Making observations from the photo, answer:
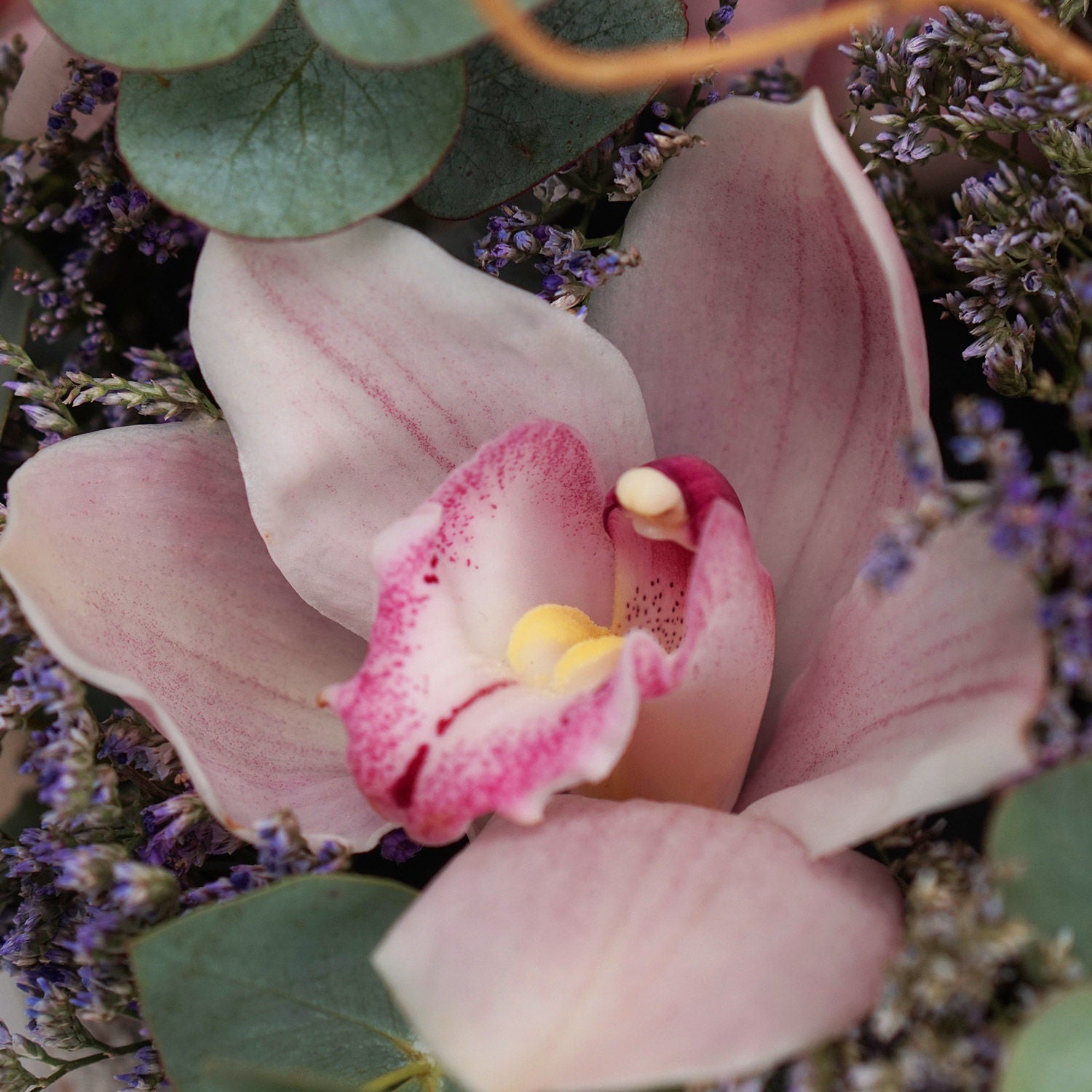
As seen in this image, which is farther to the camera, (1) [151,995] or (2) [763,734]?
(2) [763,734]

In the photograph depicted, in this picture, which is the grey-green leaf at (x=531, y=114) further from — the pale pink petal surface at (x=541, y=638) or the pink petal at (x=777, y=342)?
the pale pink petal surface at (x=541, y=638)

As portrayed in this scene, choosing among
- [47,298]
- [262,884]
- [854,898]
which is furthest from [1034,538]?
[47,298]

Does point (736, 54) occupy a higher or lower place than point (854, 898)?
higher

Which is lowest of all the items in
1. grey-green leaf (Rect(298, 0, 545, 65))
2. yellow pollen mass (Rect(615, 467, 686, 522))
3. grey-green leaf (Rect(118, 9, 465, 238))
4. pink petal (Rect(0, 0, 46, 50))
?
yellow pollen mass (Rect(615, 467, 686, 522))

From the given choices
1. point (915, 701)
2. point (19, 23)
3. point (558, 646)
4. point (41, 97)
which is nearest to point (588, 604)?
point (558, 646)

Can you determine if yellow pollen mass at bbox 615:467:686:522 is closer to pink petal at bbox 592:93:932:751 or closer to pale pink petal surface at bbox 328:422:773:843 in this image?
pale pink petal surface at bbox 328:422:773:843

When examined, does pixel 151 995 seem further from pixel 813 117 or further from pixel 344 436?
pixel 813 117

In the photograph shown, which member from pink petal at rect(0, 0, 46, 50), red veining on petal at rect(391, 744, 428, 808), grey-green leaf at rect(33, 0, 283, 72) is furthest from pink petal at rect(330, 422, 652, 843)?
pink petal at rect(0, 0, 46, 50)
